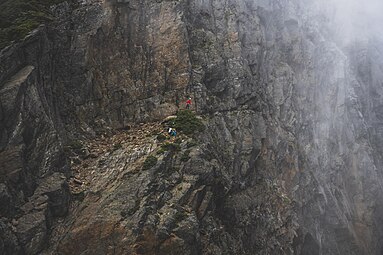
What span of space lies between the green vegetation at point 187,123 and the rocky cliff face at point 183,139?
0.57 metres

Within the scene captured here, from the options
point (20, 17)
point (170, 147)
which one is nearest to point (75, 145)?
point (170, 147)

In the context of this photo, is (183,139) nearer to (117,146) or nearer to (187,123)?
(187,123)

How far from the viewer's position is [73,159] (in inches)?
863

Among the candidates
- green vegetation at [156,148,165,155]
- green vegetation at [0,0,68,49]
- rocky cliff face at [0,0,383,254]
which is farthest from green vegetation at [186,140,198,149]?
green vegetation at [0,0,68,49]

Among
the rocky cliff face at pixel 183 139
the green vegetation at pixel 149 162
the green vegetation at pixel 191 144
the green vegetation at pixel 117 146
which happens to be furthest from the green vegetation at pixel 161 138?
the green vegetation at pixel 117 146

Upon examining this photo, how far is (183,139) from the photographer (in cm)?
2298

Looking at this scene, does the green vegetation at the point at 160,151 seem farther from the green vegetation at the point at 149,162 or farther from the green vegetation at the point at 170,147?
the green vegetation at the point at 149,162

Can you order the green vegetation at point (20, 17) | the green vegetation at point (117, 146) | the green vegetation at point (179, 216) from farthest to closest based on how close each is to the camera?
the green vegetation at point (117, 146)
the green vegetation at point (20, 17)
the green vegetation at point (179, 216)

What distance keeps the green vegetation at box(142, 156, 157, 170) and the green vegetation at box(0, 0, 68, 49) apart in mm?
10100

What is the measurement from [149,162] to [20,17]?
496 inches

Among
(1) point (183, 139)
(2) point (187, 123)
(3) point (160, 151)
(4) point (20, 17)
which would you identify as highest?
(4) point (20, 17)

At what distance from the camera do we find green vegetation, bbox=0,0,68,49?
21.7 m

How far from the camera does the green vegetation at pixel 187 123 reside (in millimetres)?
23623

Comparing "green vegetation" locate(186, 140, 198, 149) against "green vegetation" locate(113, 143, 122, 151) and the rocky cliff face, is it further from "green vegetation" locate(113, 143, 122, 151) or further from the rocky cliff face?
"green vegetation" locate(113, 143, 122, 151)
